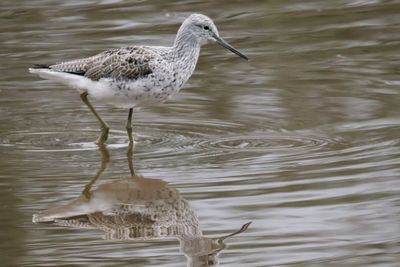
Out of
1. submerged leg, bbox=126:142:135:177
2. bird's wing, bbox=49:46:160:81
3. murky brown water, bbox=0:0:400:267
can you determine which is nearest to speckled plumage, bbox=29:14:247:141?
bird's wing, bbox=49:46:160:81

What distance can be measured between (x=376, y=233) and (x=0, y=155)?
12.5 ft

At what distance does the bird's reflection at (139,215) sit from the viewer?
7.91 m

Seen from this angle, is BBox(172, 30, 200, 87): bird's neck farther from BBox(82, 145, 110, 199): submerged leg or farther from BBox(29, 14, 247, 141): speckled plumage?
BBox(82, 145, 110, 199): submerged leg

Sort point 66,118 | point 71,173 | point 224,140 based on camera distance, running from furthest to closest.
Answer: point 66,118
point 224,140
point 71,173

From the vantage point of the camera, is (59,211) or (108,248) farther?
(59,211)

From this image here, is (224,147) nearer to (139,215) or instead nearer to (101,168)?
(101,168)

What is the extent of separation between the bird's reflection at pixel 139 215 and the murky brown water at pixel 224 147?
0.06ft

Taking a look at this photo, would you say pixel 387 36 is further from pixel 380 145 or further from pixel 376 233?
pixel 376 233

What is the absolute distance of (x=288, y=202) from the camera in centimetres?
859

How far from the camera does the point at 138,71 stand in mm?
10516

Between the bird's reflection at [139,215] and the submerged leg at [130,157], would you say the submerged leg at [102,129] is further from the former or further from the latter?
the bird's reflection at [139,215]

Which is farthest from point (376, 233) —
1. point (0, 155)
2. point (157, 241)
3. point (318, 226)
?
point (0, 155)

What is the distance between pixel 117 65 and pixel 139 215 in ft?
7.98

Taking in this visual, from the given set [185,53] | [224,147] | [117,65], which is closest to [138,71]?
[117,65]
